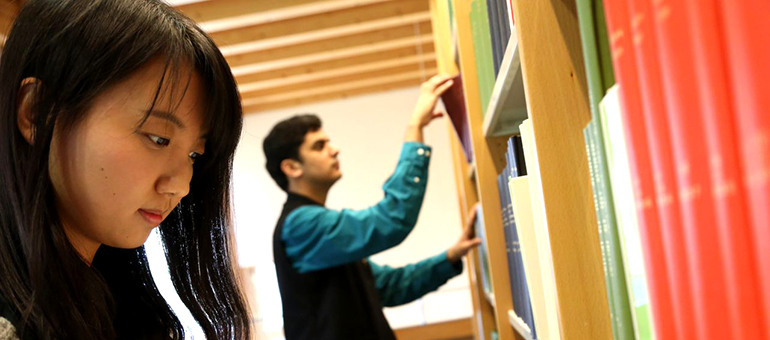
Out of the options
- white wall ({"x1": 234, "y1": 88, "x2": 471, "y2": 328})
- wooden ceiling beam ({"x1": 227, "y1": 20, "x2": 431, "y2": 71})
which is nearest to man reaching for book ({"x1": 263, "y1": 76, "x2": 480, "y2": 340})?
wooden ceiling beam ({"x1": 227, "y1": 20, "x2": 431, "y2": 71})

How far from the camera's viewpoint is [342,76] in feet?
19.8

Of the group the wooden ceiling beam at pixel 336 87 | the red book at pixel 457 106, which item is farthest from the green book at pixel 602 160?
the wooden ceiling beam at pixel 336 87

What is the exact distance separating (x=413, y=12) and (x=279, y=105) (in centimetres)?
215

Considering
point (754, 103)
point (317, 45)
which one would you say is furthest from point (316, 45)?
point (754, 103)

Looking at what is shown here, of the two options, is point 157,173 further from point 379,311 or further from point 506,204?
point 379,311

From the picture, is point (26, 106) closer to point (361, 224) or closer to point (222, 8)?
point (361, 224)

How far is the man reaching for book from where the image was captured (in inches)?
95.7

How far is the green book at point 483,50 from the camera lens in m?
1.45

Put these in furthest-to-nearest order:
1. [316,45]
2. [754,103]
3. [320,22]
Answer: [316,45] < [320,22] < [754,103]

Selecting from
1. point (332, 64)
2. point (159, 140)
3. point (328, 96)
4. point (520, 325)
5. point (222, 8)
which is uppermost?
point (222, 8)

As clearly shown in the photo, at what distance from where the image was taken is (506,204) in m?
1.49

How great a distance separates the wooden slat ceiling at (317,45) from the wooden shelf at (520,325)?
3.02 meters

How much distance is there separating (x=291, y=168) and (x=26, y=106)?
1.89 m

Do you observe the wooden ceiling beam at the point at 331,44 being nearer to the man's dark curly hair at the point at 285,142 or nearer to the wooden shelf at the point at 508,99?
the man's dark curly hair at the point at 285,142
